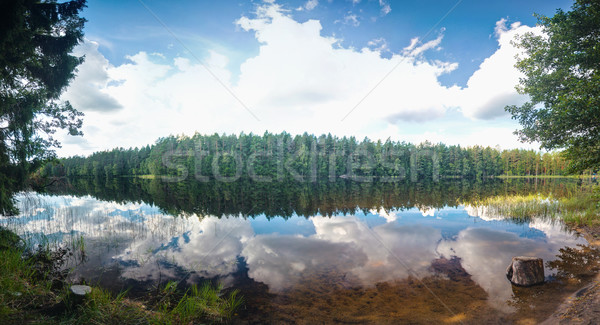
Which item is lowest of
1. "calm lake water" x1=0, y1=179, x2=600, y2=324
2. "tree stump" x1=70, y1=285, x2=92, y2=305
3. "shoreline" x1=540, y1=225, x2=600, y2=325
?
"calm lake water" x1=0, y1=179, x2=600, y2=324

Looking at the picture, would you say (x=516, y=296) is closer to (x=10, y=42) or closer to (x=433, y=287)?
(x=433, y=287)

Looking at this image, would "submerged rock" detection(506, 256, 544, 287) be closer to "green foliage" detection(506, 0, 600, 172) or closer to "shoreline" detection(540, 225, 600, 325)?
"shoreline" detection(540, 225, 600, 325)

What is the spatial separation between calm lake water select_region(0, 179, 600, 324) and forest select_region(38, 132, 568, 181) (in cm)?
6484

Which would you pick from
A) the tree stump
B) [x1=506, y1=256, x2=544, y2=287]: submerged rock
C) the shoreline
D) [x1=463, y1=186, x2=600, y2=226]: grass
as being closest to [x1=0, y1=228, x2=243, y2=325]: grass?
the tree stump

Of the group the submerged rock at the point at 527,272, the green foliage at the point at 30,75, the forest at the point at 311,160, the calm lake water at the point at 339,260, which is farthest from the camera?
the forest at the point at 311,160

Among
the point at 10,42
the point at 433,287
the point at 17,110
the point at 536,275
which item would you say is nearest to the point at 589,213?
the point at 536,275

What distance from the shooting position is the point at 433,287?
784 centimetres

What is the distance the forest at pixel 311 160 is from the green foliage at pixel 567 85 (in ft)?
204

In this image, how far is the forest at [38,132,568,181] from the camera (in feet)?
297

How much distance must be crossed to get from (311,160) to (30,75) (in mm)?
82681

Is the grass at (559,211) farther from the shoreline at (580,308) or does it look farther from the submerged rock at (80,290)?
the submerged rock at (80,290)

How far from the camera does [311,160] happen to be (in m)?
94.0

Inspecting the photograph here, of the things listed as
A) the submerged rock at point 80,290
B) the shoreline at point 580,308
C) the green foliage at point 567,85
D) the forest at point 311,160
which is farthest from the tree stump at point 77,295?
the forest at point 311,160

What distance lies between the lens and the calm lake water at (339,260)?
6.69 meters
